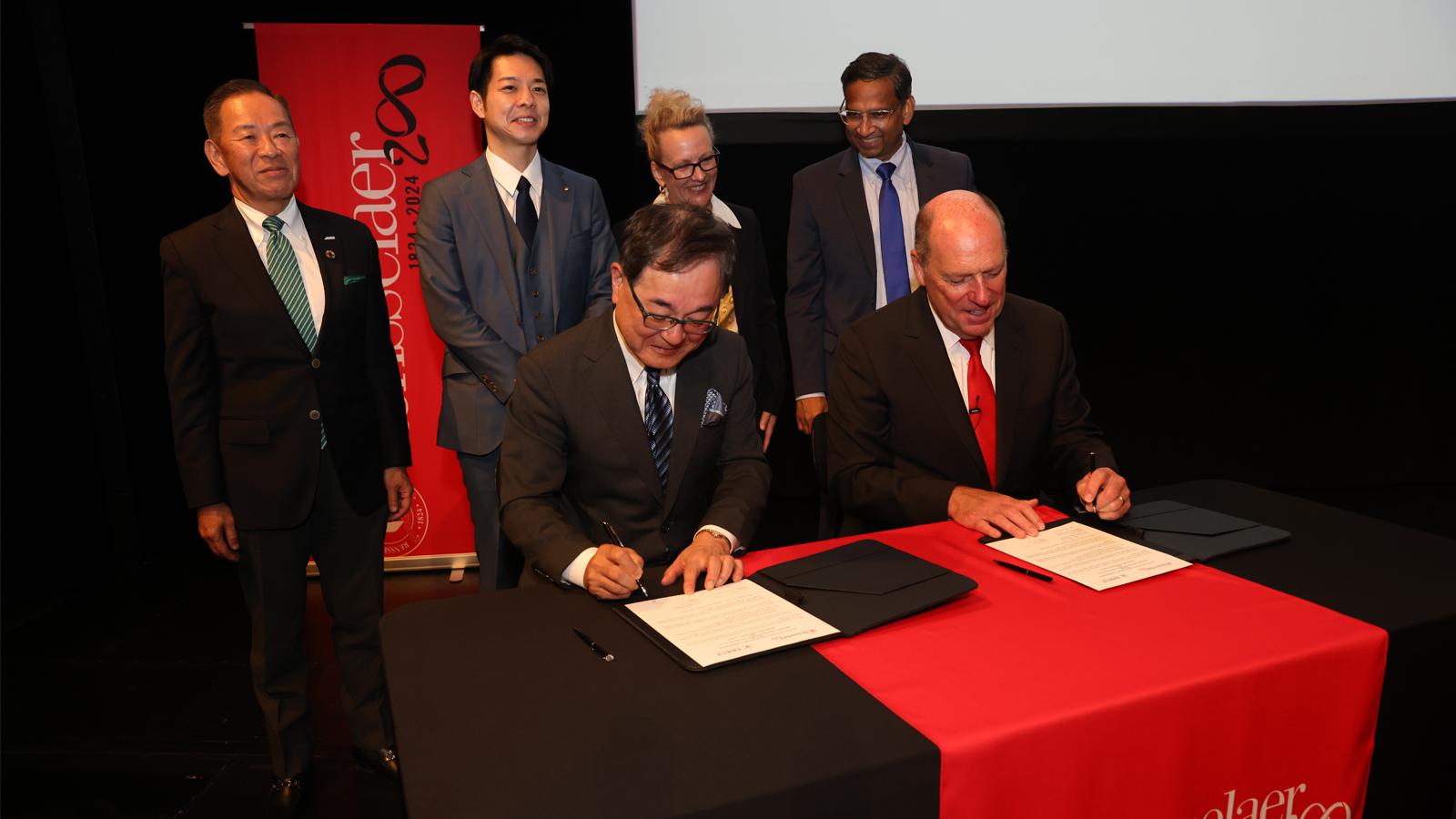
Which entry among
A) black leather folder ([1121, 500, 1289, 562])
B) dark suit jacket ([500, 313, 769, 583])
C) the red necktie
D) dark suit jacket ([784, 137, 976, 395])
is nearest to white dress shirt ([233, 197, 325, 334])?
dark suit jacket ([500, 313, 769, 583])

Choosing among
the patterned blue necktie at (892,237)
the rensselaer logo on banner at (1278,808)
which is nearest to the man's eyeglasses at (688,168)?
the patterned blue necktie at (892,237)

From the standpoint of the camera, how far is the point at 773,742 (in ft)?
3.90

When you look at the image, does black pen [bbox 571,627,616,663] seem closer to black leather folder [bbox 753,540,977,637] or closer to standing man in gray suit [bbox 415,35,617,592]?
black leather folder [bbox 753,540,977,637]

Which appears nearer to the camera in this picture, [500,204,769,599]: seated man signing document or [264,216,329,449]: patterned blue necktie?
[500,204,769,599]: seated man signing document

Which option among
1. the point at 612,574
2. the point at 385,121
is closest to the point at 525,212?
the point at 385,121

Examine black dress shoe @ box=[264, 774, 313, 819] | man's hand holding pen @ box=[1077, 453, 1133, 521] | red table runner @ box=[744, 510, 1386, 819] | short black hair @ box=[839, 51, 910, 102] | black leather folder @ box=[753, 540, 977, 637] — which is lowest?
black dress shoe @ box=[264, 774, 313, 819]

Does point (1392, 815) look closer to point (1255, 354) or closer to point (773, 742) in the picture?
point (773, 742)

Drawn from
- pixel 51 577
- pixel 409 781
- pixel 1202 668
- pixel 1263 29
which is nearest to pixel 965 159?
pixel 1263 29

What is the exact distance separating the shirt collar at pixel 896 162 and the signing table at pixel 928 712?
1.97m

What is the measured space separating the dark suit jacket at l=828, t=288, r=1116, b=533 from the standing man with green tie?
1.27 metres

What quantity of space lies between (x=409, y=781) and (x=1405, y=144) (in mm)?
5686

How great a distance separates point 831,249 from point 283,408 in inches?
72.1

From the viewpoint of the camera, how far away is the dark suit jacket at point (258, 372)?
2320 millimetres
